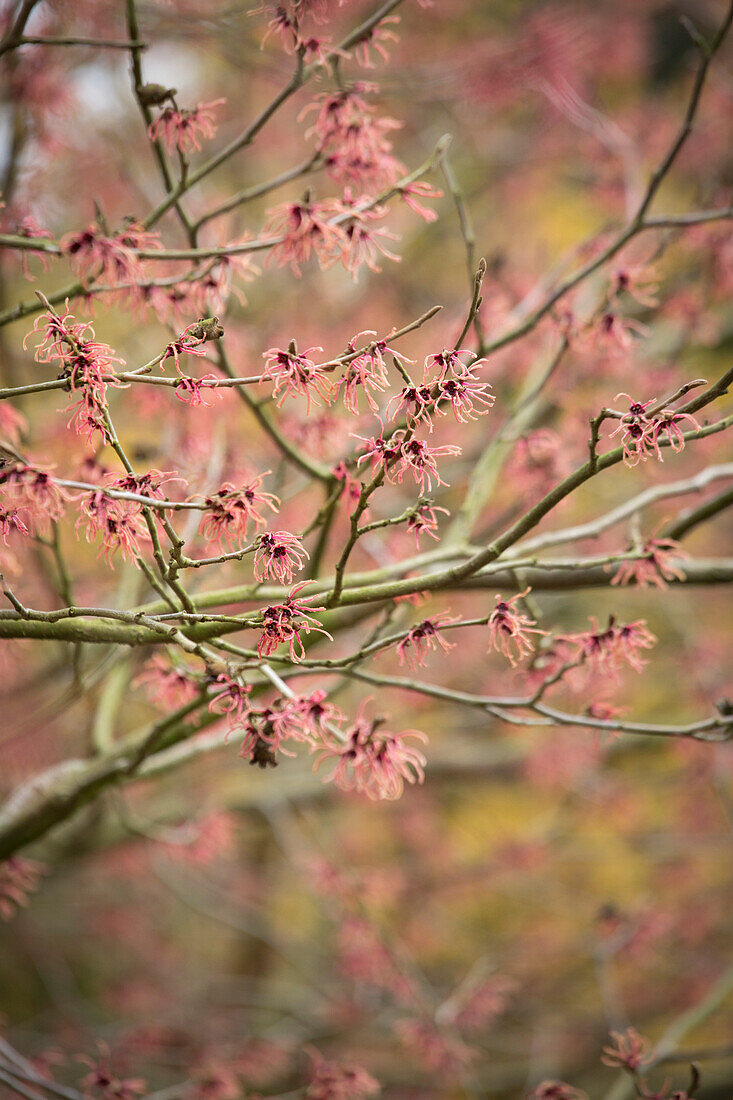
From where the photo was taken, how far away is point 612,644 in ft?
6.33

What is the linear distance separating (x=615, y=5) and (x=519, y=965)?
23.0ft

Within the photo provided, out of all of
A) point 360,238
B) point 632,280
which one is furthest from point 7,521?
point 632,280

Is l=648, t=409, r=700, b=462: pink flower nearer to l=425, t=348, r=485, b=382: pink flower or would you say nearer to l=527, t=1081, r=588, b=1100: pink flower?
l=425, t=348, r=485, b=382: pink flower

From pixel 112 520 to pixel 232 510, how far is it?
246 millimetres

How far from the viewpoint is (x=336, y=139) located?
2.21m

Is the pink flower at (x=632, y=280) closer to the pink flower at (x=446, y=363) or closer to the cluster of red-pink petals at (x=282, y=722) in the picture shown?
the pink flower at (x=446, y=363)

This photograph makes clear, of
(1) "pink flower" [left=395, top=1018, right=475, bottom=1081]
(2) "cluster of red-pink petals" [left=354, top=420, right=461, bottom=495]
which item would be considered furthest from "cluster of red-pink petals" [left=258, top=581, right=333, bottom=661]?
(1) "pink flower" [left=395, top=1018, right=475, bottom=1081]

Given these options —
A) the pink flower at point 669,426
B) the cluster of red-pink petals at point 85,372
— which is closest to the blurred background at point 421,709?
the pink flower at point 669,426

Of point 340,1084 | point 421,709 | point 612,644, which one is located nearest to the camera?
point 612,644

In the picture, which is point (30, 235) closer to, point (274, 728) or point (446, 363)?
point (446, 363)

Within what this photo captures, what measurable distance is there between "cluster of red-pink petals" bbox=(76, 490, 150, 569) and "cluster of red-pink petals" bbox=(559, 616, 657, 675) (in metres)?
1.04

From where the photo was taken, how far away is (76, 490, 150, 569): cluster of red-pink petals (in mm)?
1605

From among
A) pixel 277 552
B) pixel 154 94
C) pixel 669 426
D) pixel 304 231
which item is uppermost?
pixel 154 94

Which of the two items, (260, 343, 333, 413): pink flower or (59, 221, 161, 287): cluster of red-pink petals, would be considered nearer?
(260, 343, 333, 413): pink flower
